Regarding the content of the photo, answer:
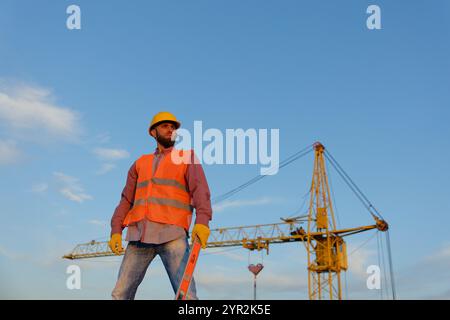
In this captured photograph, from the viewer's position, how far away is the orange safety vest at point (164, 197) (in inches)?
219

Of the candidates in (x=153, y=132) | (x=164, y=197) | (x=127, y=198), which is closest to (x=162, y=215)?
(x=164, y=197)

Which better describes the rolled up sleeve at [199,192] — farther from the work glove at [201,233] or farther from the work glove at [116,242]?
the work glove at [116,242]

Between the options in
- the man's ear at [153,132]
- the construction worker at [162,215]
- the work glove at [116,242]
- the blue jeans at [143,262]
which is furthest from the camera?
the man's ear at [153,132]

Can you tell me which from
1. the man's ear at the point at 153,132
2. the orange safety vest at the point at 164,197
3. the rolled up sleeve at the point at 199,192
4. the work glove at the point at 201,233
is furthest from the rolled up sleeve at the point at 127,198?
the work glove at the point at 201,233

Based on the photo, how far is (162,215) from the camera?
5.54m

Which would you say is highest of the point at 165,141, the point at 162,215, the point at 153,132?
the point at 153,132

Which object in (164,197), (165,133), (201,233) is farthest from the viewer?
(165,133)

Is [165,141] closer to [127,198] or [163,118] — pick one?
[163,118]

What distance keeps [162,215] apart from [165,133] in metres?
1.07

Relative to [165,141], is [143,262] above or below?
below
